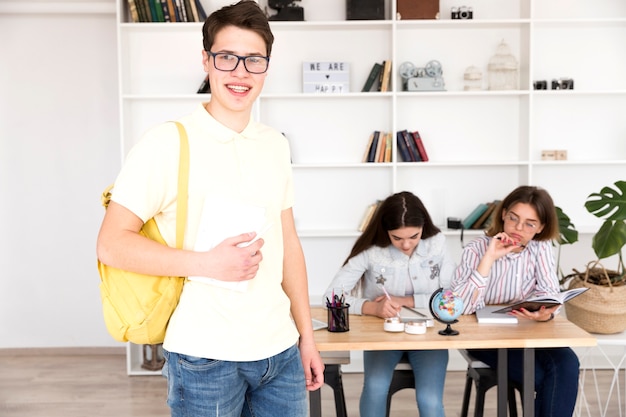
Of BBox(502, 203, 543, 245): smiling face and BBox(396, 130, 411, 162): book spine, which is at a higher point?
BBox(396, 130, 411, 162): book spine

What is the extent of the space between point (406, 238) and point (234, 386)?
1.71m

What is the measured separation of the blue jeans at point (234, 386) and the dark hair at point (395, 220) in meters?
1.54

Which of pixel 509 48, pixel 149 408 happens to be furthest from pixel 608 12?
pixel 149 408

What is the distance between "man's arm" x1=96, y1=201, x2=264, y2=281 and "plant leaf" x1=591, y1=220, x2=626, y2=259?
2572 millimetres

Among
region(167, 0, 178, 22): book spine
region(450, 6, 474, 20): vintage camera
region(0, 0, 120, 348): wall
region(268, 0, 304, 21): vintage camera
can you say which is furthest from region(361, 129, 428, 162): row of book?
region(0, 0, 120, 348): wall

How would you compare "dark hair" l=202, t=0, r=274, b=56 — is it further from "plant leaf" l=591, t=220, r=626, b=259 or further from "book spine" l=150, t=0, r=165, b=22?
"book spine" l=150, t=0, r=165, b=22

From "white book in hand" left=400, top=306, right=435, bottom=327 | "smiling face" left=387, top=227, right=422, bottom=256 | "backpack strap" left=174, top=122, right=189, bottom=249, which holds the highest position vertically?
"backpack strap" left=174, top=122, right=189, bottom=249

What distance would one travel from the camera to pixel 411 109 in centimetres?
480

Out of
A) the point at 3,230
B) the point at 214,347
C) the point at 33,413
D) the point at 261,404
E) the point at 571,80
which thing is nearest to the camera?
the point at 214,347

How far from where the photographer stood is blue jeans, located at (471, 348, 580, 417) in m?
2.85

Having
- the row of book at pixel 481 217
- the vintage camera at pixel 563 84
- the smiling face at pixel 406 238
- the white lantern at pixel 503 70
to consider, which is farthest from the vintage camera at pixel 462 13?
the smiling face at pixel 406 238

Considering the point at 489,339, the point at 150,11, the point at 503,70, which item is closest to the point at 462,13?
the point at 503,70

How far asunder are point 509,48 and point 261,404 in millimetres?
3687

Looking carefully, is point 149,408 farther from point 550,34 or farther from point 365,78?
point 550,34
